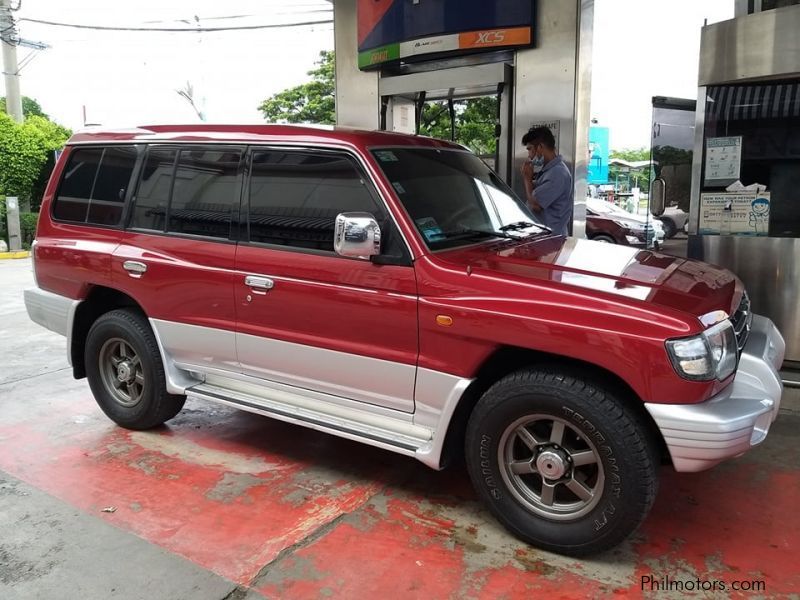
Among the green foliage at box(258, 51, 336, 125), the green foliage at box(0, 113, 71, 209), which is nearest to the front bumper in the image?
the green foliage at box(0, 113, 71, 209)

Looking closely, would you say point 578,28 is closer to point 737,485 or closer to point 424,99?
point 424,99

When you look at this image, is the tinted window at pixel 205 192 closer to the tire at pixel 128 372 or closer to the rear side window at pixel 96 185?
the rear side window at pixel 96 185

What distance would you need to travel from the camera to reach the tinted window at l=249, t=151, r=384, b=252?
3.61 metres

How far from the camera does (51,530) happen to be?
3.38 meters

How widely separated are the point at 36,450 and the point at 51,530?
3.90 feet

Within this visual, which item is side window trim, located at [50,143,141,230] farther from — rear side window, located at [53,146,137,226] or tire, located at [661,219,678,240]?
tire, located at [661,219,678,240]

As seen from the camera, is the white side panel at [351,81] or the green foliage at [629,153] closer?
the white side panel at [351,81]

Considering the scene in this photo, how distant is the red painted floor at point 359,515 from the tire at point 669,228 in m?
2.17

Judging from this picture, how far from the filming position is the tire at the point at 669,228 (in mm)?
6287

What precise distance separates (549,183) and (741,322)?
9.54 ft

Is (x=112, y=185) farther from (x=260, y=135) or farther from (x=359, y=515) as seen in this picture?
(x=359, y=515)

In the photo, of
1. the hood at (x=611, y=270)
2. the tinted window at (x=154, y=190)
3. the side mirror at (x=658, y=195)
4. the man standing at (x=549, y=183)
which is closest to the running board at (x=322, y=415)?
the hood at (x=611, y=270)

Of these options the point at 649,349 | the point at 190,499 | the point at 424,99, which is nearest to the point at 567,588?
the point at 649,349

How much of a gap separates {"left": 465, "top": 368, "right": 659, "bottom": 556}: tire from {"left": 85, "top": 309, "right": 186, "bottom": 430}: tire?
7.60ft
